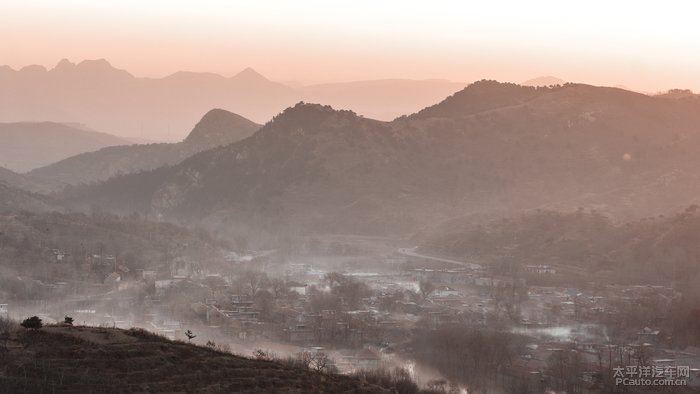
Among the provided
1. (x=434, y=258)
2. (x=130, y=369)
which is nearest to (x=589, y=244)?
(x=434, y=258)

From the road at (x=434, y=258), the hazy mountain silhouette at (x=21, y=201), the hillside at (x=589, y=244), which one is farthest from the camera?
the hazy mountain silhouette at (x=21, y=201)

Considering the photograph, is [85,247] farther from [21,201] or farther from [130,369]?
[130,369]

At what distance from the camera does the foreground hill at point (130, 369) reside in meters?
47.8

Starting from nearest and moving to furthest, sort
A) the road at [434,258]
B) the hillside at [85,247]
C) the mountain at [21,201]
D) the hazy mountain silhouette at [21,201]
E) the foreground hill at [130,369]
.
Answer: the foreground hill at [130,369] → the hillside at [85,247] → the road at [434,258] → the mountain at [21,201] → the hazy mountain silhouette at [21,201]

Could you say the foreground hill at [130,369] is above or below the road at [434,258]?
below

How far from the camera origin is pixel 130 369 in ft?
166

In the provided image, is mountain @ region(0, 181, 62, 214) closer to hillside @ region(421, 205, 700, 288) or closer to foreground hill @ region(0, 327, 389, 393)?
hillside @ region(421, 205, 700, 288)

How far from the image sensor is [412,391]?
6531 centimetres

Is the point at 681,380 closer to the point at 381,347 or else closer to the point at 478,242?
the point at 381,347

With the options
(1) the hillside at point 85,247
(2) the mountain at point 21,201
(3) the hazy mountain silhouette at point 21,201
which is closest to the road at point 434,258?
(1) the hillside at point 85,247

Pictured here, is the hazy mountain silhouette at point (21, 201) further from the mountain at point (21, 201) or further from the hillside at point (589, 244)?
the hillside at point (589, 244)

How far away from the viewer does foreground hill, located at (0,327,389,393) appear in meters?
47.8

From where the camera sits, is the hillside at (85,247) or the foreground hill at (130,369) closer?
the foreground hill at (130,369)

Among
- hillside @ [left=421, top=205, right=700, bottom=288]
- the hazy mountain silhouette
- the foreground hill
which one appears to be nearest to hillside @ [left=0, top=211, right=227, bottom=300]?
A: the hazy mountain silhouette
